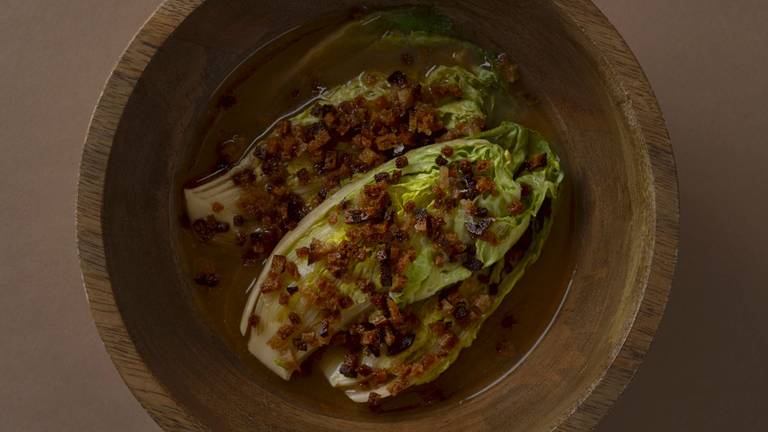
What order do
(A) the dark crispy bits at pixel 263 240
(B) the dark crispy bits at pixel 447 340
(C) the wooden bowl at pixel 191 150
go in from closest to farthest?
1. (C) the wooden bowl at pixel 191 150
2. (B) the dark crispy bits at pixel 447 340
3. (A) the dark crispy bits at pixel 263 240

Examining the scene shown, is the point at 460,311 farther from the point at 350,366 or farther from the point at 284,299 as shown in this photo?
the point at 284,299

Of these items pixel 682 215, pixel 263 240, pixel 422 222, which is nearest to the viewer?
pixel 422 222

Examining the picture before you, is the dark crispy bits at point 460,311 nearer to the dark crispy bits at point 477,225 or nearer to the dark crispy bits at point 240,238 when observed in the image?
the dark crispy bits at point 477,225

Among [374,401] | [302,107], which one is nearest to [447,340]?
[374,401]

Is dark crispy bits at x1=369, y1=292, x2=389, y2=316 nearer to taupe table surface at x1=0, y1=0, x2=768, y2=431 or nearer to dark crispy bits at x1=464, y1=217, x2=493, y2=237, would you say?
dark crispy bits at x1=464, y1=217, x2=493, y2=237

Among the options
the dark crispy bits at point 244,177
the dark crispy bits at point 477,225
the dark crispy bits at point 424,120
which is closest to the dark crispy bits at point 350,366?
the dark crispy bits at point 477,225

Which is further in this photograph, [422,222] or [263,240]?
[263,240]

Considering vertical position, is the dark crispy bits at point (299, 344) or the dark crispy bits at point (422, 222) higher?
the dark crispy bits at point (422, 222)
